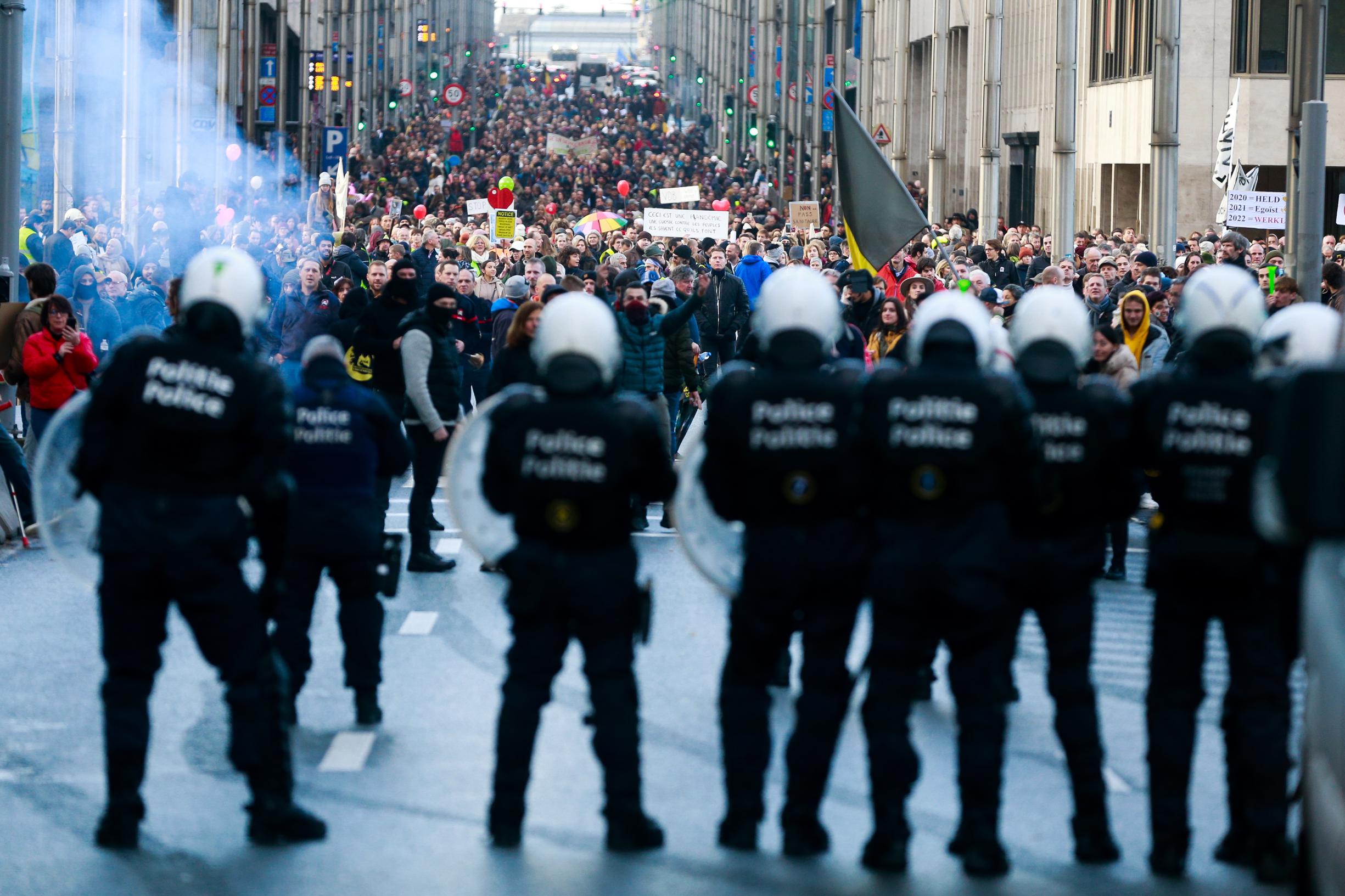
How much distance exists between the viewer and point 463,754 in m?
8.38

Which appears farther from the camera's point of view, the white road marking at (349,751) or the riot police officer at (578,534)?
the white road marking at (349,751)

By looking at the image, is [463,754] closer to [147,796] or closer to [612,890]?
[147,796]

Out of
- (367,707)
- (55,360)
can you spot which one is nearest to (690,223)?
(55,360)

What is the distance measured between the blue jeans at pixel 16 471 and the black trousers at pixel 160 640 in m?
7.08

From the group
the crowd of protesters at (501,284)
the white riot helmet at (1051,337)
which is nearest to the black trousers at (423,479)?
the crowd of protesters at (501,284)

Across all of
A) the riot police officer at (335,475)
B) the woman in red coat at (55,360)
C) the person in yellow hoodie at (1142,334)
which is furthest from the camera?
the person in yellow hoodie at (1142,334)

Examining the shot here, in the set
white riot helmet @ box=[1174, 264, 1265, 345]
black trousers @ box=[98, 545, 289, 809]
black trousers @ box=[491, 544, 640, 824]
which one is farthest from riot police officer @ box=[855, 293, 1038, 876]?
black trousers @ box=[98, 545, 289, 809]

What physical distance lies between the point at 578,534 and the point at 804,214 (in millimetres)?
29182

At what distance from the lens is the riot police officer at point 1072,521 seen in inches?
270

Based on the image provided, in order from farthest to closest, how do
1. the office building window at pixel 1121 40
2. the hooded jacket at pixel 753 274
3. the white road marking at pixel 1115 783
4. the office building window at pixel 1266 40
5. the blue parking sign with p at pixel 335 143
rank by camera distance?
the office building window at pixel 1121 40
the office building window at pixel 1266 40
the blue parking sign with p at pixel 335 143
the hooded jacket at pixel 753 274
the white road marking at pixel 1115 783

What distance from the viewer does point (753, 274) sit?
2219cm

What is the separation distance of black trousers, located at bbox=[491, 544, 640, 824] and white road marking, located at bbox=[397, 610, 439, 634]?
4097 mm

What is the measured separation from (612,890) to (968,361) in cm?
194

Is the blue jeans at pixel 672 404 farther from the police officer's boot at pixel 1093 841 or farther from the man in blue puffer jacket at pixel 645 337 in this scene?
the police officer's boot at pixel 1093 841
